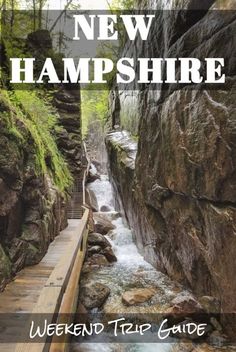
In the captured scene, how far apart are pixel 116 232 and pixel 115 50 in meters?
13.9

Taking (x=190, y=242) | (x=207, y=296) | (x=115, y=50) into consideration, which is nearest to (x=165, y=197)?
(x=190, y=242)

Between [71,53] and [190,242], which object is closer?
[190,242]

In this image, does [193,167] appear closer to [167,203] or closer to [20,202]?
[167,203]

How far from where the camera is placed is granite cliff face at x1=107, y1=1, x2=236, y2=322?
525 cm

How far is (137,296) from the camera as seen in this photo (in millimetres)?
7223

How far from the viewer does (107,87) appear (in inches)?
985

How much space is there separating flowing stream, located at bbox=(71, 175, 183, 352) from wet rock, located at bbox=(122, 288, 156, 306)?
0.31ft

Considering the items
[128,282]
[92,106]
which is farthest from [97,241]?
[92,106]

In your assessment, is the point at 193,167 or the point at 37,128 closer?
the point at 193,167

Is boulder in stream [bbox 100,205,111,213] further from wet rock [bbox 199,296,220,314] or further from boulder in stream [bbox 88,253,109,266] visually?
wet rock [bbox 199,296,220,314]

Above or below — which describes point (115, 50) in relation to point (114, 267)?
above

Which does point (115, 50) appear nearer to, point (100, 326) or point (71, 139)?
point (71, 139)

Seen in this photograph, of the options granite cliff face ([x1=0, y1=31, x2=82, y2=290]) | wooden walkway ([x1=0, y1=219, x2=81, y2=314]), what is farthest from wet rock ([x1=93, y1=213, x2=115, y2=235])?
wooden walkway ([x1=0, y1=219, x2=81, y2=314])

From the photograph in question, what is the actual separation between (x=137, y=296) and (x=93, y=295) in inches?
39.9
